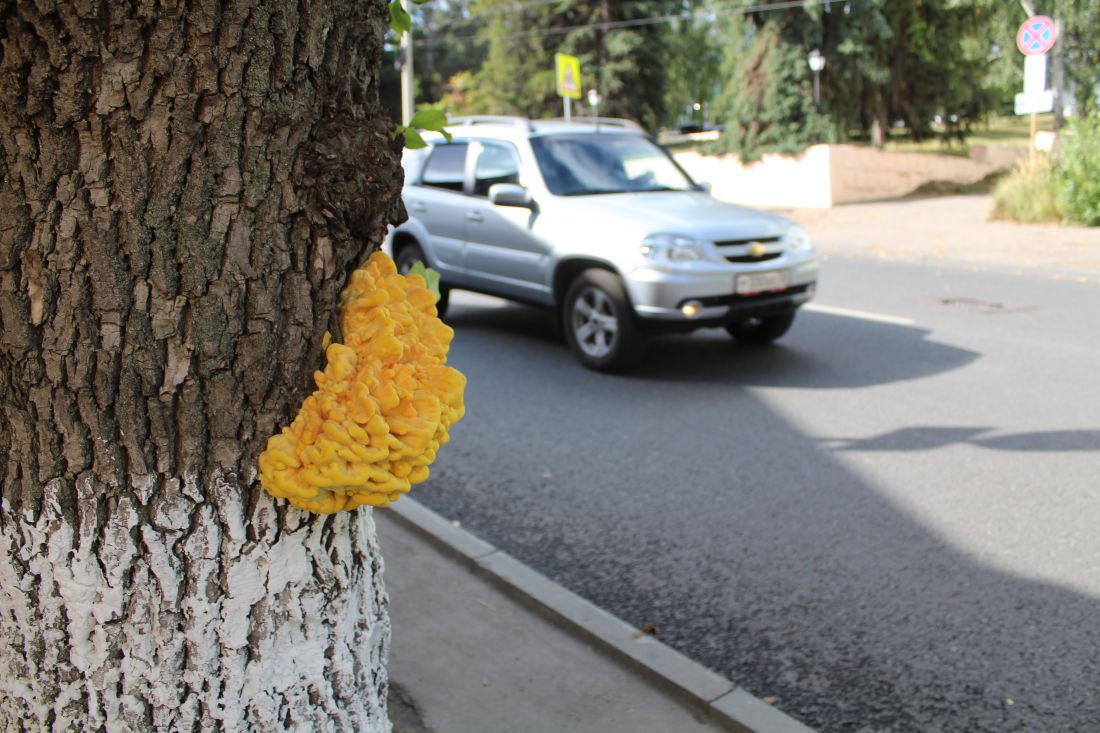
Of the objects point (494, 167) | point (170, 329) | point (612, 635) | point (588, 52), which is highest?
point (588, 52)

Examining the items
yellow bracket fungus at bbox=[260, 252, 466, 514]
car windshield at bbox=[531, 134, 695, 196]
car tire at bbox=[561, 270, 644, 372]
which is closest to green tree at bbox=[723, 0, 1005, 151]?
car windshield at bbox=[531, 134, 695, 196]

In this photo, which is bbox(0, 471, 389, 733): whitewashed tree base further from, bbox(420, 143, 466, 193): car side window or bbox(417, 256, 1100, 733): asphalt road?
bbox(420, 143, 466, 193): car side window

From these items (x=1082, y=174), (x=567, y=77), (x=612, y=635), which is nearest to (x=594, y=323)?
(x=612, y=635)

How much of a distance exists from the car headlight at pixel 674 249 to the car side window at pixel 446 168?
7.35 ft

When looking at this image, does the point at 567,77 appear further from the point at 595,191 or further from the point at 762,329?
the point at 762,329

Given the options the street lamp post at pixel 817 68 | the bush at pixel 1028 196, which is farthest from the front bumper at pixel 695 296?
the street lamp post at pixel 817 68

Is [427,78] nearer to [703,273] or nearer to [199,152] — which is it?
[703,273]

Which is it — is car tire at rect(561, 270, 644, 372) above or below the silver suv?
below

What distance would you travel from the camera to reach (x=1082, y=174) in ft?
49.7

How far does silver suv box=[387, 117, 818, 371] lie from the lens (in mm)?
7215

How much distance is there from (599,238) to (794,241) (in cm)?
143

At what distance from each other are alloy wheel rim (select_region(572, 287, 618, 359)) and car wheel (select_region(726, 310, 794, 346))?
1200 mm

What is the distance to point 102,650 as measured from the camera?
6.34 ft

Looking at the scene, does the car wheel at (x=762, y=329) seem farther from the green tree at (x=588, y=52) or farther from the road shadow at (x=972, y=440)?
the green tree at (x=588, y=52)
